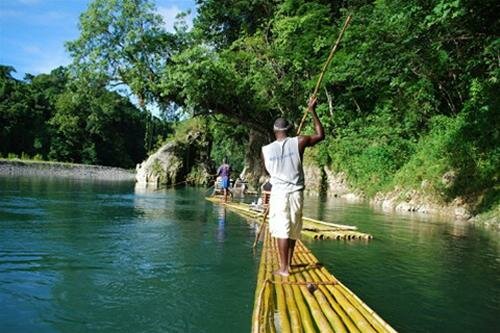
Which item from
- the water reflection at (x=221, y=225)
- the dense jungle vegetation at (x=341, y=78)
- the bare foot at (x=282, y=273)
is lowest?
the water reflection at (x=221, y=225)

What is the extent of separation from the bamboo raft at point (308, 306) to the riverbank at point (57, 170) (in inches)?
1507

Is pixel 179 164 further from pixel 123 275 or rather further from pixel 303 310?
pixel 303 310

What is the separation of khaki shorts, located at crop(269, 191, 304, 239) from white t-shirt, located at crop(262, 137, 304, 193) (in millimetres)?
81

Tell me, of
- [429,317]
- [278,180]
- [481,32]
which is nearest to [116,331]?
[278,180]

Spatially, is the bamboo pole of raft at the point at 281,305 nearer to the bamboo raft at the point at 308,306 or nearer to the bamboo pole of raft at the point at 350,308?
the bamboo raft at the point at 308,306

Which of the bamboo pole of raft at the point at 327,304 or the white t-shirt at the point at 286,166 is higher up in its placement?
the white t-shirt at the point at 286,166

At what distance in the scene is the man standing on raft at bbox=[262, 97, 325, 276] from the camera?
5520 millimetres

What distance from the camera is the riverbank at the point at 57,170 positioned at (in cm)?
4234

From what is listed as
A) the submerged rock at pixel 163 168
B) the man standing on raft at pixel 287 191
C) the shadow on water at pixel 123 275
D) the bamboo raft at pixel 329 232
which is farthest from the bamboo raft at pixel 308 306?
the submerged rock at pixel 163 168

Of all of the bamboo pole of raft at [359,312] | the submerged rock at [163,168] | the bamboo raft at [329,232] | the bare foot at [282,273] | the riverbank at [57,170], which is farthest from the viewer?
the riverbank at [57,170]

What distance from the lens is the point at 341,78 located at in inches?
891

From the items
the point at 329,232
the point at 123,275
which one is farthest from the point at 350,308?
the point at 329,232

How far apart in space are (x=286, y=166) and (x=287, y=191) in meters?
0.29

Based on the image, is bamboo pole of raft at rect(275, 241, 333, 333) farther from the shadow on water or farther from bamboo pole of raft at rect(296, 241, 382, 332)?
the shadow on water
